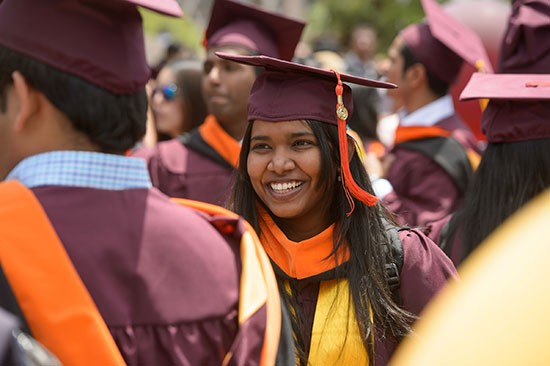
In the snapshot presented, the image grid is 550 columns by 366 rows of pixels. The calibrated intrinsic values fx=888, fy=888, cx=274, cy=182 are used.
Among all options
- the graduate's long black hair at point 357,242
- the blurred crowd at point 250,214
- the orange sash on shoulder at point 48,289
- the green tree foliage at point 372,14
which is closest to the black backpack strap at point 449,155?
the blurred crowd at point 250,214

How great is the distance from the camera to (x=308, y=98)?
2955mm

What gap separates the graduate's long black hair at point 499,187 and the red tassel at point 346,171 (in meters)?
0.72

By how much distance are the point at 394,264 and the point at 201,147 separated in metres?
2.43

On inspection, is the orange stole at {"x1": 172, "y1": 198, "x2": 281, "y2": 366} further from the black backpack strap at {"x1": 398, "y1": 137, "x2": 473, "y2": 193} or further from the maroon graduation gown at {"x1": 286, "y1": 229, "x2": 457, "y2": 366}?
the black backpack strap at {"x1": 398, "y1": 137, "x2": 473, "y2": 193}

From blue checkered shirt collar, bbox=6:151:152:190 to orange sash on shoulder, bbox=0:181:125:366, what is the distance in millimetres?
91

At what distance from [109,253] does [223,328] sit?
30 centimetres

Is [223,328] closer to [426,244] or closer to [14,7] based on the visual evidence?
[14,7]

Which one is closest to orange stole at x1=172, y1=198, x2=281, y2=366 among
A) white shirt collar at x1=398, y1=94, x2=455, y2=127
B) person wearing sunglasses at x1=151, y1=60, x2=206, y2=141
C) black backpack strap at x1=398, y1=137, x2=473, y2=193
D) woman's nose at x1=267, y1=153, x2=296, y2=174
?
woman's nose at x1=267, y1=153, x2=296, y2=174

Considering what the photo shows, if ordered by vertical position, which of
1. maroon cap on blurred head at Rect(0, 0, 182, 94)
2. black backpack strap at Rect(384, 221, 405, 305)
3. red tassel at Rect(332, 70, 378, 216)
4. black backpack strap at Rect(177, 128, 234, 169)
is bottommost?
black backpack strap at Rect(177, 128, 234, 169)

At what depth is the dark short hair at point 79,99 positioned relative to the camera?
6.07 ft

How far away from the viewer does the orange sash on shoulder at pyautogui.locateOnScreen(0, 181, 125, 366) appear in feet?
5.54

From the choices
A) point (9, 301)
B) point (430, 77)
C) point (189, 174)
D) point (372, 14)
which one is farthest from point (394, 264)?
point (372, 14)

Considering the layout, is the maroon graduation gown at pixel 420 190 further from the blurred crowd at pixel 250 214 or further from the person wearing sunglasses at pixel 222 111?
the person wearing sunglasses at pixel 222 111

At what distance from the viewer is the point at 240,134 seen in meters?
5.13
